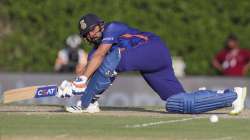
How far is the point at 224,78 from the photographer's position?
65.2 feet

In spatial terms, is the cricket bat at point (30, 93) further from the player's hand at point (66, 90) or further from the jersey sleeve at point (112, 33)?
the jersey sleeve at point (112, 33)

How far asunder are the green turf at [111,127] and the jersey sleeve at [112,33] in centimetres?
92

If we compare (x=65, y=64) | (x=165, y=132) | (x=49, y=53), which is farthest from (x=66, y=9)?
(x=165, y=132)

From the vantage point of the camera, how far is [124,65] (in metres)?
12.1

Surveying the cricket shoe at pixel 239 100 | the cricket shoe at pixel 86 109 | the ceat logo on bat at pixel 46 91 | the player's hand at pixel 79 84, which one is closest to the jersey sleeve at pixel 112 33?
the player's hand at pixel 79 84

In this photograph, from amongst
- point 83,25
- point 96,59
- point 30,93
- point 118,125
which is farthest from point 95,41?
point 118,125

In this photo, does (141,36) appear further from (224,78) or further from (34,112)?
(224,78)

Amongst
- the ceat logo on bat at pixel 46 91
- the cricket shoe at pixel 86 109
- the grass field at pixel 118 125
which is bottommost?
the grass field at pixel 118 125

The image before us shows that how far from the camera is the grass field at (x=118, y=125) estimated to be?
33.7 feet

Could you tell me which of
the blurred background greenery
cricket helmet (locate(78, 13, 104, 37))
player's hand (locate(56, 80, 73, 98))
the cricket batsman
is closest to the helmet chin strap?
the cricket batsman

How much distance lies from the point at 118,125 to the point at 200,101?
4.44ft

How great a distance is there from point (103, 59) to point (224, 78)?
8.20 meters

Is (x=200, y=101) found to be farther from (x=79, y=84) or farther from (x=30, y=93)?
(x=30, y=93)

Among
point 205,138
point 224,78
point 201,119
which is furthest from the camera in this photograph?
point 224,78
